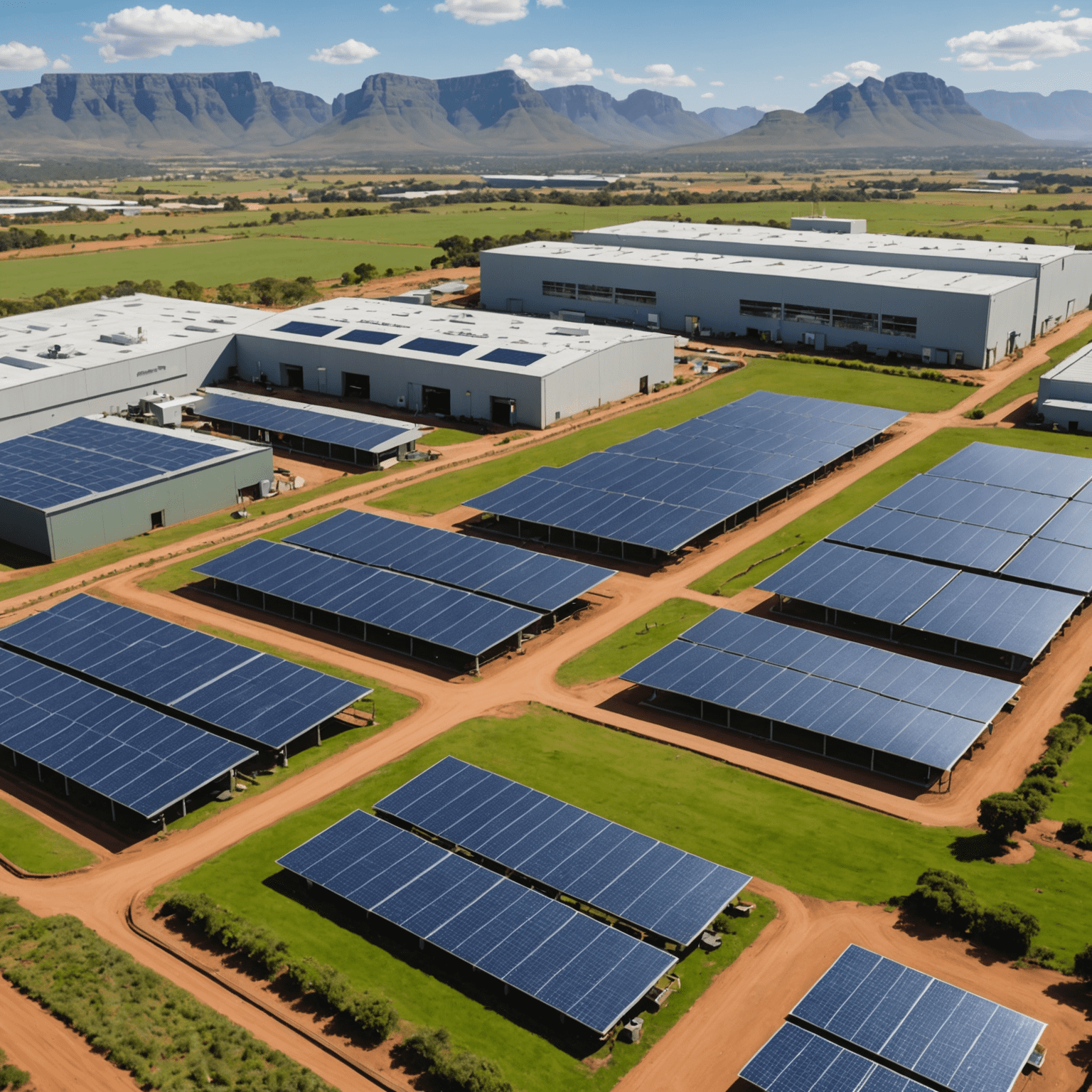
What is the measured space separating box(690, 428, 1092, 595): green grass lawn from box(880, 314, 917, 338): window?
22.8 meters

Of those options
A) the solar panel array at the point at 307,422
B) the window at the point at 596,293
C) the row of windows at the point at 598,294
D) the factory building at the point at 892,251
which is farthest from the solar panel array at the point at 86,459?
the factory building at the point at 892,251

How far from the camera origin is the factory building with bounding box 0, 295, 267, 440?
255 ft

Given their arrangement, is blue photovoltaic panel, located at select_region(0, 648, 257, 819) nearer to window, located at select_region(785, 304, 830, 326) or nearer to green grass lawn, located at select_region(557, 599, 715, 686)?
green grass lawn, located at select_region(557, 599, 715, 686)

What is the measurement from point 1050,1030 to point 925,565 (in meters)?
28.2

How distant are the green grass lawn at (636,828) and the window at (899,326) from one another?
70.1 m

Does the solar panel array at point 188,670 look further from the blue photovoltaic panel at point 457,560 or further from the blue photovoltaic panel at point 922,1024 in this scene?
the blue photovoltaic panel at point 922,1024

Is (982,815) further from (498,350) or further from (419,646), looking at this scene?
(498,350)

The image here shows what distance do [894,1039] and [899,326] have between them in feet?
278

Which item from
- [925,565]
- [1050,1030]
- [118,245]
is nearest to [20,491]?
[925,565]

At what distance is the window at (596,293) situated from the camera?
117m

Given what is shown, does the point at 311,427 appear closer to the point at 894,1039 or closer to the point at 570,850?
the point at 570,850

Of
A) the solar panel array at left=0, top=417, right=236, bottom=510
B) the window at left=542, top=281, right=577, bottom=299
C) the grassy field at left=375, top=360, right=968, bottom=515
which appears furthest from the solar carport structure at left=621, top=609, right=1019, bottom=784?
the window at left=542, top=281, right=577, bottom=299

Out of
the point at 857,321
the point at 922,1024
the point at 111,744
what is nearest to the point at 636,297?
the point at 857,321

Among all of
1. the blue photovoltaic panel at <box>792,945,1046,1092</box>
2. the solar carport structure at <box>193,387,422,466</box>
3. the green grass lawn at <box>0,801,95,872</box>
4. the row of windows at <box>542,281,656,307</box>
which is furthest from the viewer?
the row of windows at <box>542,281,656,307</box>
